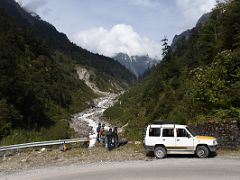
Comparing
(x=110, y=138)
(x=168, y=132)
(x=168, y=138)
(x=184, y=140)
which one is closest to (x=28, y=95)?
(x=110, y=138)

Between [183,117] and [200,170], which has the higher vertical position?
[183,117]

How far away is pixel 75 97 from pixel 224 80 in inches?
4750

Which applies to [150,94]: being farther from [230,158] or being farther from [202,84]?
[230,158]

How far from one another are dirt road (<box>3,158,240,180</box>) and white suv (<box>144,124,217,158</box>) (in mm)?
550

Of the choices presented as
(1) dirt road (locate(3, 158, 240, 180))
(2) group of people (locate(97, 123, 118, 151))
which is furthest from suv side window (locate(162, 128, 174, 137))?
(2) group of people (locate(97, 123, 118, 151))

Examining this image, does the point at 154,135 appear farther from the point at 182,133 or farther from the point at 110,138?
the point at 110,138

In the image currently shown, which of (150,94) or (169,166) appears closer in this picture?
(169,166)

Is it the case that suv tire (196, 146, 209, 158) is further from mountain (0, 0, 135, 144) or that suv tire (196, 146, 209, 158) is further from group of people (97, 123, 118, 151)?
mountain (0, 0, 135, 144)

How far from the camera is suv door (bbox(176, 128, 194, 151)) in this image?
24.9 metres

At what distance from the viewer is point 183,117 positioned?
35188mm

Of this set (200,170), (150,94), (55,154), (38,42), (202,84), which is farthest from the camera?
(38,42)

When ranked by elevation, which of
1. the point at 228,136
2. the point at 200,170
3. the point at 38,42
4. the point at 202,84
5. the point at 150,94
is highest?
the point at 38,42

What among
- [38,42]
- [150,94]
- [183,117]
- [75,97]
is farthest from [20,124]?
[75,97]

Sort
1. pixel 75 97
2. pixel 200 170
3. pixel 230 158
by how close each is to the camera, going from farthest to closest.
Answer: pixel 75 97, pixel 230 158, pixel 200 170
